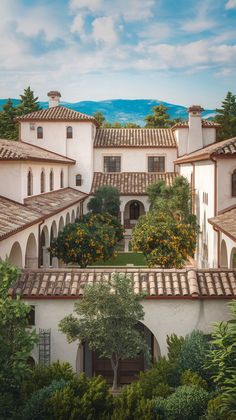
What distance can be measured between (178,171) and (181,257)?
20.8 m

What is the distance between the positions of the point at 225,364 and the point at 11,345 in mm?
4297

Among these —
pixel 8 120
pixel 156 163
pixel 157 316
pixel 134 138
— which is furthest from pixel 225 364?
pixel 8 120

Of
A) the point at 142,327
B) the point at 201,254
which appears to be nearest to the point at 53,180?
the point at 201,254

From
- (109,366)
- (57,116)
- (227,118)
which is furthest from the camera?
(227,118)

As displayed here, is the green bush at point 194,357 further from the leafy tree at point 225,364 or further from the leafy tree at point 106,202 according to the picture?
the leafy tree at point 106,202

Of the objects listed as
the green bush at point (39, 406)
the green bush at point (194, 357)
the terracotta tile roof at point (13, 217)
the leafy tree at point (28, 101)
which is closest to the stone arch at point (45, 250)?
the terracotta tile roof at point (13, 217)

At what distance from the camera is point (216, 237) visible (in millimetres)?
22016

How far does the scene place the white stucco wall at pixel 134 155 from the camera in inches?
1689

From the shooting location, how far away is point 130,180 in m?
42.5

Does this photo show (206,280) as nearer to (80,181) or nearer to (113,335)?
(113,335)

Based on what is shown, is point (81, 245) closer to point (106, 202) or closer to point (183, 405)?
point (106, 202)

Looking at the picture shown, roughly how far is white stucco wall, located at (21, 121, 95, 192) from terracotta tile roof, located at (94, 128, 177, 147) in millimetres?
2123

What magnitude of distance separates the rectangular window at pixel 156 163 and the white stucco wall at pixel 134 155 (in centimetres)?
27

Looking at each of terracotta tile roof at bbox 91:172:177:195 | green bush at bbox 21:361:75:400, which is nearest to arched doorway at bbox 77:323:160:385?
green bush at bbox 21:361:75:400
